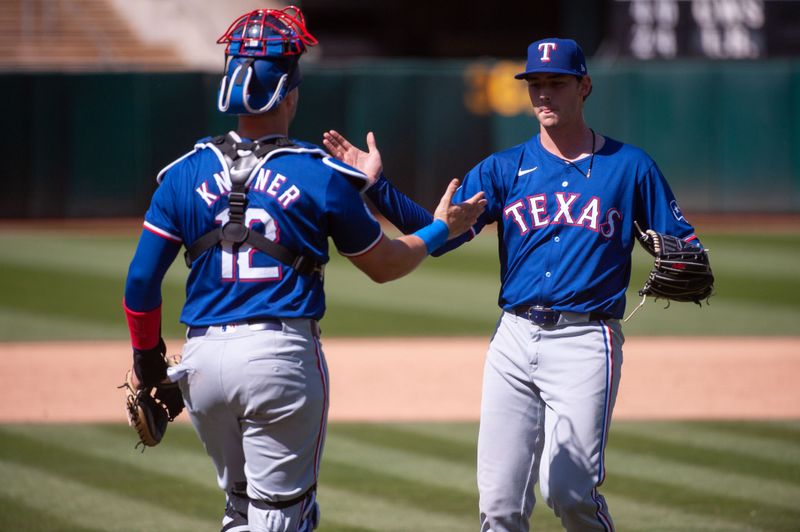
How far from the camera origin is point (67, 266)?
13.7m

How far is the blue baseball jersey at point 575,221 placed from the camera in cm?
400

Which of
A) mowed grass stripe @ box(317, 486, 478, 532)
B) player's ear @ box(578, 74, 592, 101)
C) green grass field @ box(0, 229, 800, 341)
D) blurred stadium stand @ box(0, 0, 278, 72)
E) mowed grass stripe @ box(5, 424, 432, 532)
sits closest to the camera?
player's ear @ box(578, 74, 592, 101)

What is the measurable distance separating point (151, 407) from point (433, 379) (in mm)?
4892

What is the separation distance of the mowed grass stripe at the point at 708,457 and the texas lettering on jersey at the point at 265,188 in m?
3.71

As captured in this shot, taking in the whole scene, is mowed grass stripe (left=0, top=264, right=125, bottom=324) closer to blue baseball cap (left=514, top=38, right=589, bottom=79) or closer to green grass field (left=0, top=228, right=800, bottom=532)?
green grass field (left=0, top=228, right=800, bottom=532)

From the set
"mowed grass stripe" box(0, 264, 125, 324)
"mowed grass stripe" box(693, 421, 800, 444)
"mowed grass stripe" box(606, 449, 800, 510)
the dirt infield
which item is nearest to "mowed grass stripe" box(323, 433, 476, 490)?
the dirt infield

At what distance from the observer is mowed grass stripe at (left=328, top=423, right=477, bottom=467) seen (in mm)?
6492

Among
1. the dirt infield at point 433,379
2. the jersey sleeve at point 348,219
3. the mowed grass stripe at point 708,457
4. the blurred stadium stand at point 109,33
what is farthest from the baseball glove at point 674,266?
the blurred stadium stand at point 109,33

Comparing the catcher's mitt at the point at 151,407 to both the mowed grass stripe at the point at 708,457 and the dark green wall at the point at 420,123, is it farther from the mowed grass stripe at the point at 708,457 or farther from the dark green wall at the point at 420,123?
the dark green wall at the point at 420,123

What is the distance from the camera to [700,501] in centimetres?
549

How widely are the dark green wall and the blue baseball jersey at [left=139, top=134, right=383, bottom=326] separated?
13.7 m

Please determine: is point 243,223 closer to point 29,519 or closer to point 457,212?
point 457,212

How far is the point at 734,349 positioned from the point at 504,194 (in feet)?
18.9

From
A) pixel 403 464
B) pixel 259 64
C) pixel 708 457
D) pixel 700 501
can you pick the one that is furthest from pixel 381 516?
pixel 259 64
